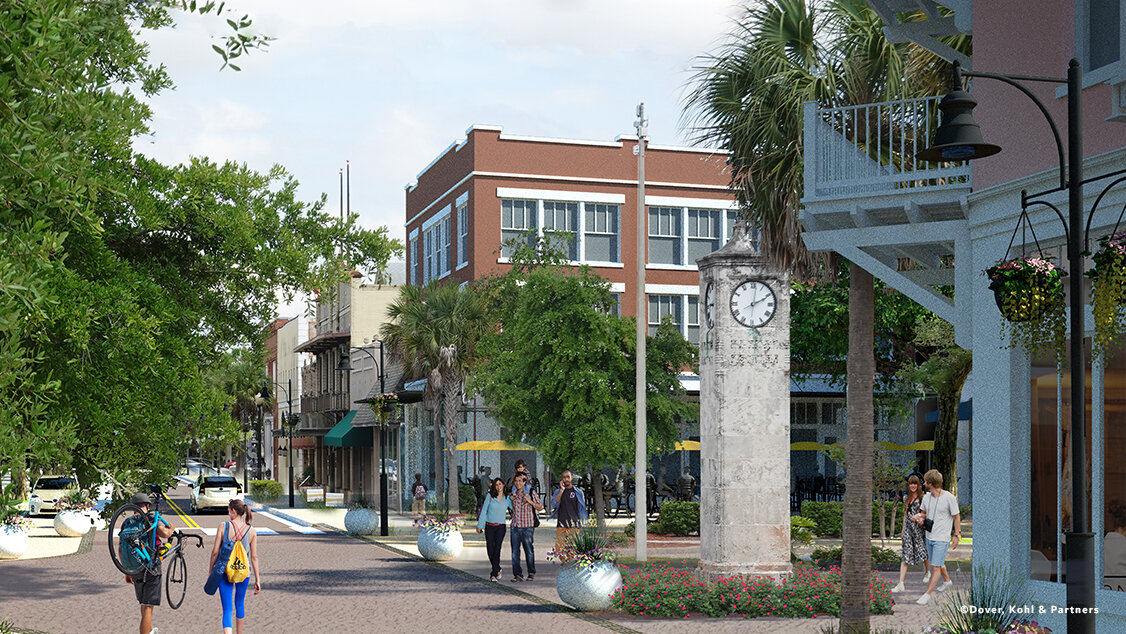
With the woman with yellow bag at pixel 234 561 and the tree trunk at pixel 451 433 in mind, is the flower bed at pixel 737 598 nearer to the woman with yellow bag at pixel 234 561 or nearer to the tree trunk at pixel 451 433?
the woman with yellow bag at pixel 234 561

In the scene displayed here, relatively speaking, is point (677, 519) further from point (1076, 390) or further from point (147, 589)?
point (1076, 390)

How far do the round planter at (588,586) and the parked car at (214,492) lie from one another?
35.0 meters

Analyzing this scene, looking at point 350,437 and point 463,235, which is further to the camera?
point 350,437

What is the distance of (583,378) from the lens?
31.1 m

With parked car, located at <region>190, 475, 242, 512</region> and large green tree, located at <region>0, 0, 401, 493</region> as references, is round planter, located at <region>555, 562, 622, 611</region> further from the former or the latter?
parked car, located at <region>190, 475, 242, 512</region>

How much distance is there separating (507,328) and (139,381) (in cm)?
2432

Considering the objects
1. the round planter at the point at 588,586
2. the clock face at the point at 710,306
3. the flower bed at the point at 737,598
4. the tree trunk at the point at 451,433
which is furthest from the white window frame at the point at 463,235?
the flower bed at the point at 737,598

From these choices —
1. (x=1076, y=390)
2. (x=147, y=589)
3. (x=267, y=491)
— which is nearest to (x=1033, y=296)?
(x=1076, y=390)

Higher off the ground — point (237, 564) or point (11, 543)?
point (237, 564)

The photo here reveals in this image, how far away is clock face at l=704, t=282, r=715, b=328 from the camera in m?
21.3

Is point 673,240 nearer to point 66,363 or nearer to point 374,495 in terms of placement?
point 374,495

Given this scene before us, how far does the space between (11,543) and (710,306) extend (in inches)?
685

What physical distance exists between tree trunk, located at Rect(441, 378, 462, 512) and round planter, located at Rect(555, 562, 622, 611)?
2523cm

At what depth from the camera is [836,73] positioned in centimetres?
1686
